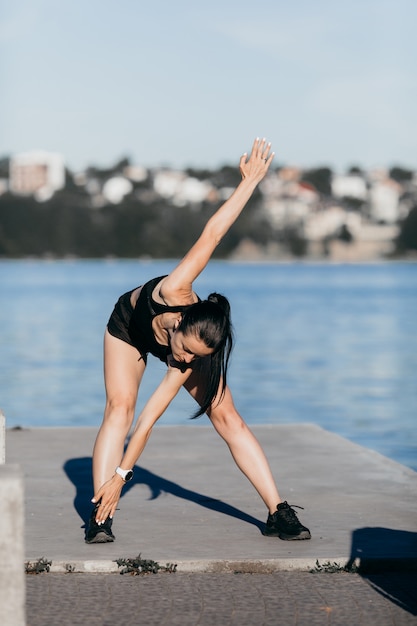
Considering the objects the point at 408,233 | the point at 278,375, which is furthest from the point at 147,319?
the point at 408,233

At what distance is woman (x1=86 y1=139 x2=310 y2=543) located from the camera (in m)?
5.79

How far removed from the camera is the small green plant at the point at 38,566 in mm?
5641

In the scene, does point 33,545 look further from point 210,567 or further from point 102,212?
point 102,212

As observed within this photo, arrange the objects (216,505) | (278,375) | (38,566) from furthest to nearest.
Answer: (278,375)
(216,505)
(38,566)

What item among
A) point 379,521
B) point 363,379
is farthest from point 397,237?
point 379,521

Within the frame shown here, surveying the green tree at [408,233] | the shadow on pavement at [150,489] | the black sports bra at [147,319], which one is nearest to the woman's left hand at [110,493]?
the black sports bra at [147,319]

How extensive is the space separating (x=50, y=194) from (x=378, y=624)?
162 metres

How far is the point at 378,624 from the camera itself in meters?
4.87

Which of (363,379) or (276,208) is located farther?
(276,208)

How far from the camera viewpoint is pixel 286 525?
628 centimetres

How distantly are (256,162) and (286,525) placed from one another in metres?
1.74

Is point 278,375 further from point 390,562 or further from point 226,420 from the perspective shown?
point 390,562

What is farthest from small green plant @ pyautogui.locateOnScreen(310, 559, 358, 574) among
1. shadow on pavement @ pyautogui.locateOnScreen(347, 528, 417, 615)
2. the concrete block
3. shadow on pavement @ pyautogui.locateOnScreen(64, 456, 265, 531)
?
the concrete block

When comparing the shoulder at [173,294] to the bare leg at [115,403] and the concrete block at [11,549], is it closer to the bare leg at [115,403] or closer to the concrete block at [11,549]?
the bare leg at [115,403]
